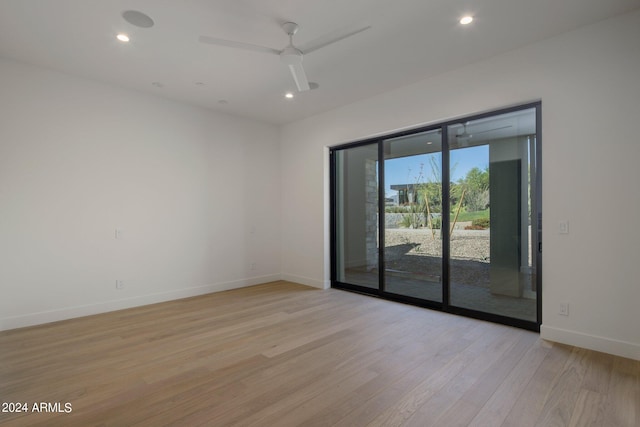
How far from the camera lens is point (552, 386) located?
225 centimetres

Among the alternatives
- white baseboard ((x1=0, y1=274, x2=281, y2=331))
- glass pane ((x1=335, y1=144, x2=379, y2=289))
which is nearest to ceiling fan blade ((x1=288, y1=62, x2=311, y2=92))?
glass pane ((x1=335, y1=144, x2=379, y2=289))

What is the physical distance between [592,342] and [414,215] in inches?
88.8

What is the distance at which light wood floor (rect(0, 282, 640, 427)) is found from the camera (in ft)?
6.39

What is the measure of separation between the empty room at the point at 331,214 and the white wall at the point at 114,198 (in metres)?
0.03

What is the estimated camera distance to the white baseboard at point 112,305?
11.6 ft

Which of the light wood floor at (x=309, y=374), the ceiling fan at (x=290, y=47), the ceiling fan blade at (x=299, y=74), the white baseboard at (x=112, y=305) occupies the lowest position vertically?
the light wood floor at (x=309, y=374)

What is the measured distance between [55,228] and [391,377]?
13.4 ft

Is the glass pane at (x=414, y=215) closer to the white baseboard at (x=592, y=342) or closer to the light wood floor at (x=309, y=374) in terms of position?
the light wood floor at (x=309, y=374)

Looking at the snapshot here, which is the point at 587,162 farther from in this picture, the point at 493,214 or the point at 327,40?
the point at 327,40

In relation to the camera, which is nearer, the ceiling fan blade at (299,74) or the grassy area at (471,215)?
the ceiling fan blade at (299,74)

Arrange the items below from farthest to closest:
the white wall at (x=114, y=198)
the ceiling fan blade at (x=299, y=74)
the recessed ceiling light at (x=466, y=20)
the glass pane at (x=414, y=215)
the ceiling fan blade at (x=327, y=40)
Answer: the glass pane at (x=414, y=215) < the white wall at (x=114, y=198) < the ceiling fan blade at (x=299, y=74) < the recessed ceiling light at (x=466, y=20) < the ceiling fan blade at (x=327, y=40)

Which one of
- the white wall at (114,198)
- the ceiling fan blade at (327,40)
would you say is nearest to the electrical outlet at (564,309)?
the ceiling fan blade at (327,40)

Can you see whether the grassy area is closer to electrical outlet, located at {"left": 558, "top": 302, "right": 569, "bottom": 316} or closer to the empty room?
the empty room

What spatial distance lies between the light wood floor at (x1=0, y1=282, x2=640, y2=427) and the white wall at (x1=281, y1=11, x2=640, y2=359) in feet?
1.20
